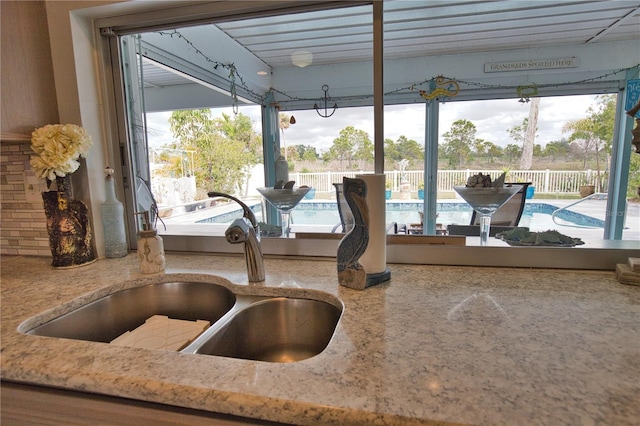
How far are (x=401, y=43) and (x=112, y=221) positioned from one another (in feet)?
7.67

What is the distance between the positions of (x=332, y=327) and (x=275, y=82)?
1.32 meters

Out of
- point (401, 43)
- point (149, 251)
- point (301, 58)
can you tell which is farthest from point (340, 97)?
point (401, 43)

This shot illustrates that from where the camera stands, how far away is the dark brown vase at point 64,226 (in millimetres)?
1239

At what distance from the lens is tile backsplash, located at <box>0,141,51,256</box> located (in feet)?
4.55

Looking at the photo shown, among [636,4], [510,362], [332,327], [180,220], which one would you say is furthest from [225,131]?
[636,4]

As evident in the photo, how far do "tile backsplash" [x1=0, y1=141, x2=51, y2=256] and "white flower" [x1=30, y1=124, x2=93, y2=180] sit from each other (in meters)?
0.25

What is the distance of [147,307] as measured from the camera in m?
1.17

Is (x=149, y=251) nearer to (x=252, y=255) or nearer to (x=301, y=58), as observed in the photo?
(x=252, y=255)

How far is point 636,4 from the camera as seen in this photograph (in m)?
2.22

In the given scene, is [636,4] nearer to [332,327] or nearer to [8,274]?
[332,327]

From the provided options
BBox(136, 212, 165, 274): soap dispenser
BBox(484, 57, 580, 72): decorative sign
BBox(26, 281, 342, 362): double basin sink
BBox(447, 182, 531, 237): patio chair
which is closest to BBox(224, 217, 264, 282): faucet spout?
BBox(26, 281, 342, 362): double basin sink

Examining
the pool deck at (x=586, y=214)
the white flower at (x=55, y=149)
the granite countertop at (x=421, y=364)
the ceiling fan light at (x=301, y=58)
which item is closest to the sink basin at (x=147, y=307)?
the granite countertop at (x=421, y=364)

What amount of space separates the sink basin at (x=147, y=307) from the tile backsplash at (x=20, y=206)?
0.61m

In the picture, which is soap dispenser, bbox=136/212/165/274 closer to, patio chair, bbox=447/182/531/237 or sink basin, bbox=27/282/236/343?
sink basin, bbox=27/282/236/343
